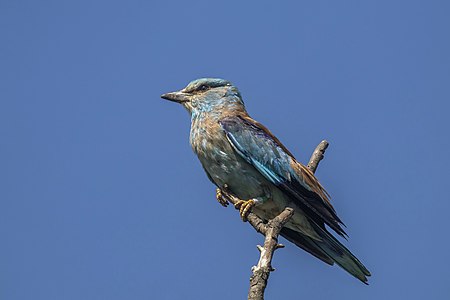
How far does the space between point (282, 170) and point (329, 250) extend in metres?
0.70

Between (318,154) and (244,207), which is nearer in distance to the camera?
(244,207)

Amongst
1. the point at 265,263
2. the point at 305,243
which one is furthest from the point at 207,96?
the point at 265,263

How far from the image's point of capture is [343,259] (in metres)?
5.83

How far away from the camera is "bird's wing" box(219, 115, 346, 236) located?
579 centimetres

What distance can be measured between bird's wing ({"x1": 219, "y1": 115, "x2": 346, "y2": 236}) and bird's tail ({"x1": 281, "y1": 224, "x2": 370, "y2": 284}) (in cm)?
16

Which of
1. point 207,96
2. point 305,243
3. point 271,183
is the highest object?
point 207,96

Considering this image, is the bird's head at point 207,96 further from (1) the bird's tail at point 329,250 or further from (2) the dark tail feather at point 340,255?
(2) the dark tail feather at point 340,255

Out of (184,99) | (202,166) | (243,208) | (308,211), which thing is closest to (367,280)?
(308,211)

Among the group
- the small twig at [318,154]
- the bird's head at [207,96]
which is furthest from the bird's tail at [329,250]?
the bird's head at [207,96]

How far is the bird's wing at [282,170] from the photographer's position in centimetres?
579

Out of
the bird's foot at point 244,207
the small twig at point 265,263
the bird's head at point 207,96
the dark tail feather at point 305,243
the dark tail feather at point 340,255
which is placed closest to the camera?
the small twig at point 265,263

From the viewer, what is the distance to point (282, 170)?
19.5ft

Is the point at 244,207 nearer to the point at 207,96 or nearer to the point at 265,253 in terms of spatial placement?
the point at 207,96

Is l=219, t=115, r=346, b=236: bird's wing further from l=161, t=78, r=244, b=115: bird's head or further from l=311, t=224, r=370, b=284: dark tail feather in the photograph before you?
l=161, t=78, r=244, b=115: bird's head
